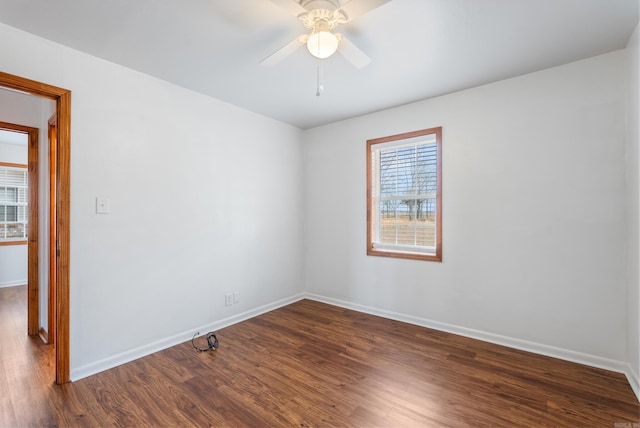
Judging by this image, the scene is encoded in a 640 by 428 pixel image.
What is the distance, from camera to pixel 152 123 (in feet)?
8.80

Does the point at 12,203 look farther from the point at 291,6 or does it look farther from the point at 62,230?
the point at 291,6

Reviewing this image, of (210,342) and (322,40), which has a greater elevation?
(322,40)

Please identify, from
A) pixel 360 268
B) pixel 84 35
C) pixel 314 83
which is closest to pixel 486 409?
pixel 360 268

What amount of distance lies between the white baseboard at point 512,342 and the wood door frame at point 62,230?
2.90 m

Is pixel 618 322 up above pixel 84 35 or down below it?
below

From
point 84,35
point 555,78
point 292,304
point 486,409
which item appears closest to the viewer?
point 486,409

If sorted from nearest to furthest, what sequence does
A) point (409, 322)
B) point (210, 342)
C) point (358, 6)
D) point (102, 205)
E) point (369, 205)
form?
point (358, 6) < point (102, 205) < point (210, 342) < point (409, 322) < point (369, 205)

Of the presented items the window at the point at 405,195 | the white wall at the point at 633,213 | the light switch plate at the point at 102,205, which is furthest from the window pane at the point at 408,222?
the light switch plate at the point at 102,205

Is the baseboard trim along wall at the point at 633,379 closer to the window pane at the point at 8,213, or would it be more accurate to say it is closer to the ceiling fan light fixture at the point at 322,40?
the ceiling fan light fixture at the point at 322,40

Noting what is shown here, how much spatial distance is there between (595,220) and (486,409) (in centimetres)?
178

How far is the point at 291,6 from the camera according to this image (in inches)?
64.6

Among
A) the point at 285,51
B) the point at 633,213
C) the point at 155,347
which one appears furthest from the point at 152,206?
the point at 633,213

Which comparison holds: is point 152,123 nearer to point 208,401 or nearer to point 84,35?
point 84,35

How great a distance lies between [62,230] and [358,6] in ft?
8.39
